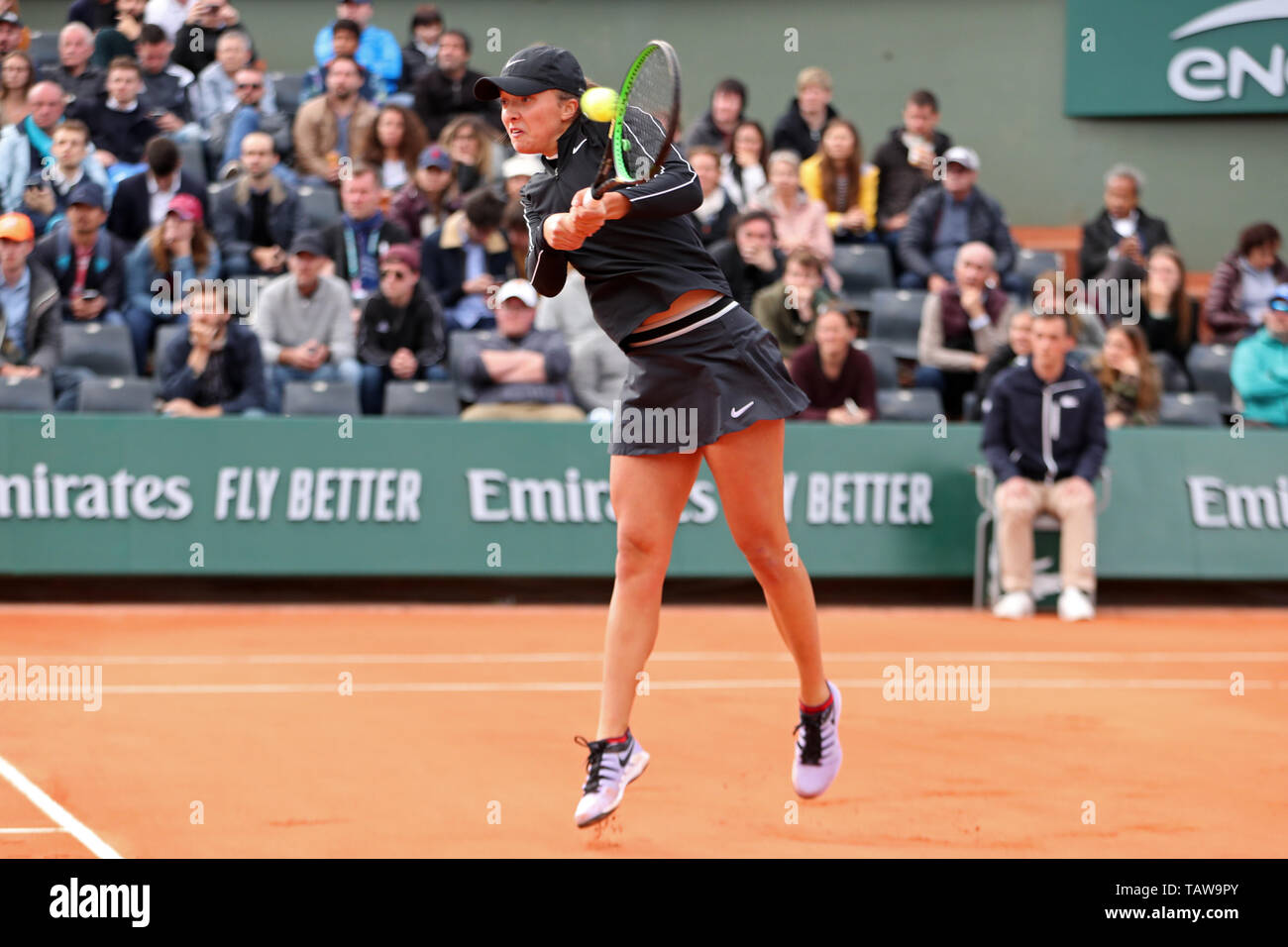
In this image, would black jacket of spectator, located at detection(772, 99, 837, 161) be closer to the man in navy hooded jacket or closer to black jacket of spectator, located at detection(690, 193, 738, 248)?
black jacket of spectator, located at detection(690, 193, 738, 248)

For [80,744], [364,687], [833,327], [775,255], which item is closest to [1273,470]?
[833,327]

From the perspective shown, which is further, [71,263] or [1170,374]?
[1170,374]

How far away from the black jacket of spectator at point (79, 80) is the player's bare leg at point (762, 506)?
9.00 metres

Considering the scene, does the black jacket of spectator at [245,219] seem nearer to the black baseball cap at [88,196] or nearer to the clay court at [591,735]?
the black baseball cap at [88,196]

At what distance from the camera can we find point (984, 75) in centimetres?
1353

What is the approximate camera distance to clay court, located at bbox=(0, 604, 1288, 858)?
4.17 meters

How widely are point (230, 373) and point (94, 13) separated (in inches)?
206

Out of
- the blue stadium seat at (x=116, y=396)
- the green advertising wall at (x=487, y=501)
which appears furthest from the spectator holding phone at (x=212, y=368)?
the green advertising wall at (x=487, y=501)

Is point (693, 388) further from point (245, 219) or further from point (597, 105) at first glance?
point (245, 219)

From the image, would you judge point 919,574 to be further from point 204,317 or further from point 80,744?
point 80,744

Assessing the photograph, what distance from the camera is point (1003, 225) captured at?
11.2 metres

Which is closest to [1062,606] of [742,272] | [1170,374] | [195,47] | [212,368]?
[1170,374]

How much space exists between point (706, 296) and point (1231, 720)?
10.2 feet

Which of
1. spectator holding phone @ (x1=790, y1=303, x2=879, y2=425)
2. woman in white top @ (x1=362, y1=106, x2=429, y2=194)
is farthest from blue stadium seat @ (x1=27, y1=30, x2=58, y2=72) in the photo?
spectator holding phone @ (x1=790, y1=303, x2=879, y2=425)
